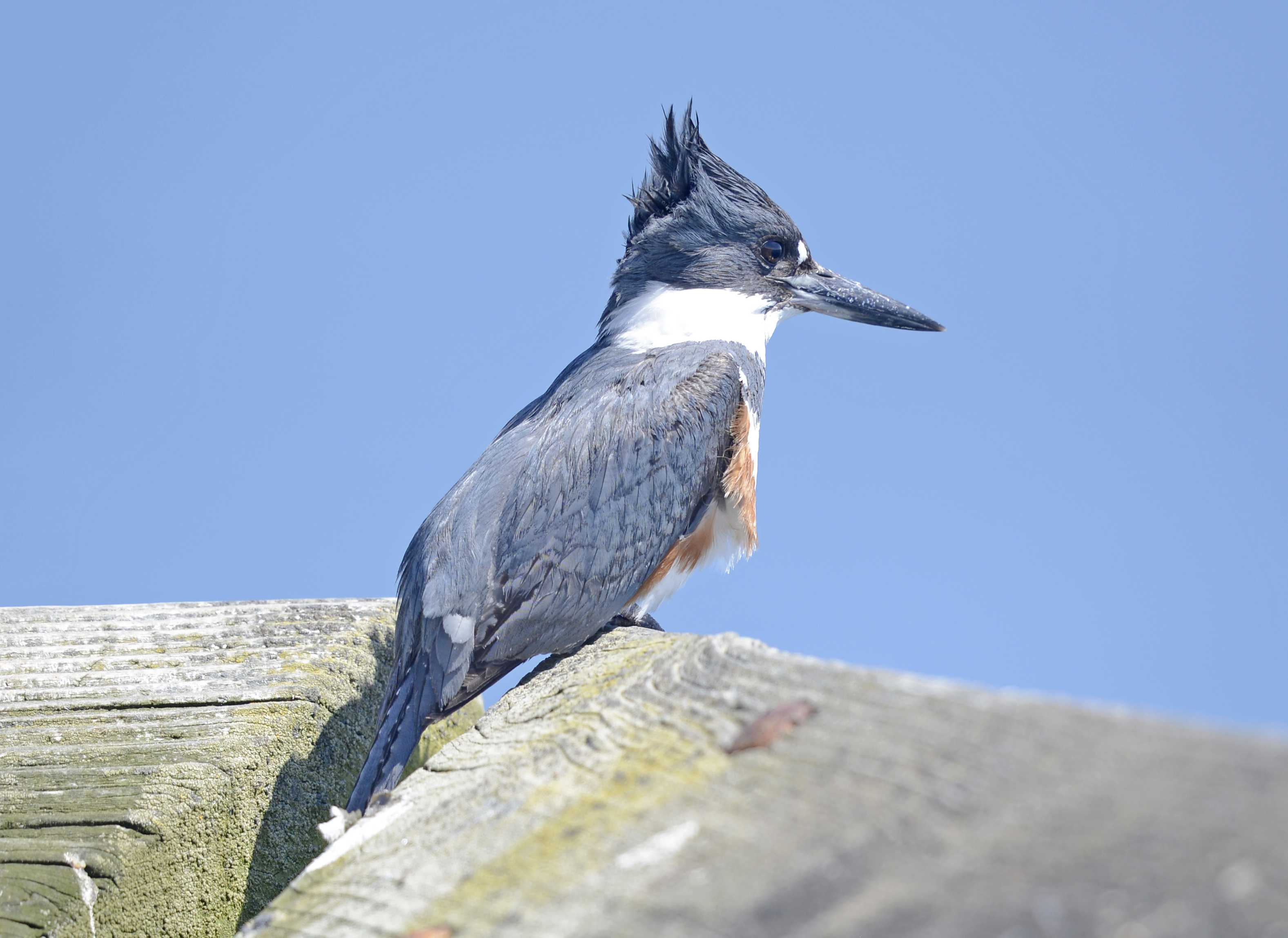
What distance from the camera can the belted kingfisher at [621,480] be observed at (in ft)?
12.8

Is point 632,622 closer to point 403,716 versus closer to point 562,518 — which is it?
point 562,518

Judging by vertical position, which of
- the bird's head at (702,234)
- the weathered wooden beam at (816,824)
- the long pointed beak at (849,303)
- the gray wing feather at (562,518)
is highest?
the bird's head at (702,234)

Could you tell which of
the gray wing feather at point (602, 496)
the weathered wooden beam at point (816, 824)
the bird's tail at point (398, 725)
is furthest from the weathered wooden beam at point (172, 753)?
the weathered wooden beam at point (816, 824)

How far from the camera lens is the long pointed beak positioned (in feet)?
Result: 19.4

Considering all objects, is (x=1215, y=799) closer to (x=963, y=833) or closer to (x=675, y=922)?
(x=963, y=833)

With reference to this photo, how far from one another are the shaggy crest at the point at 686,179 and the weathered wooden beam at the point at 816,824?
3924 mm

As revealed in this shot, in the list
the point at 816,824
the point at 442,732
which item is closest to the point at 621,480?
the point at 442,732

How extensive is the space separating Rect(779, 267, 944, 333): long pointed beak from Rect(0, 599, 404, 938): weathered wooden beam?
123 inches

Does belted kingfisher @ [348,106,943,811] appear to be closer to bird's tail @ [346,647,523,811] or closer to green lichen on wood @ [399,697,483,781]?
bird's tail @ [346,647,523,811]

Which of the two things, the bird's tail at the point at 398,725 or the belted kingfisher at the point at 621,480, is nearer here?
the bird's tail at the point at 398,725

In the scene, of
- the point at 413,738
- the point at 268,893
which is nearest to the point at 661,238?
the point at 413,738

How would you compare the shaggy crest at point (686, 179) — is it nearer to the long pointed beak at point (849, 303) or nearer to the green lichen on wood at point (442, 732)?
the long pointed beak at point (849, 303)

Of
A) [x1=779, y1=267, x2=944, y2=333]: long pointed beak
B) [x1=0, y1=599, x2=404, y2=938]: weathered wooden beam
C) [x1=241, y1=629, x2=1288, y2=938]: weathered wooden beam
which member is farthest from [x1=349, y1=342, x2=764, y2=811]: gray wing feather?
[x1=241, y1=629, x2=1288, y2=938]: weathered wooden beam

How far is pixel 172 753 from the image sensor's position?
280 cm
